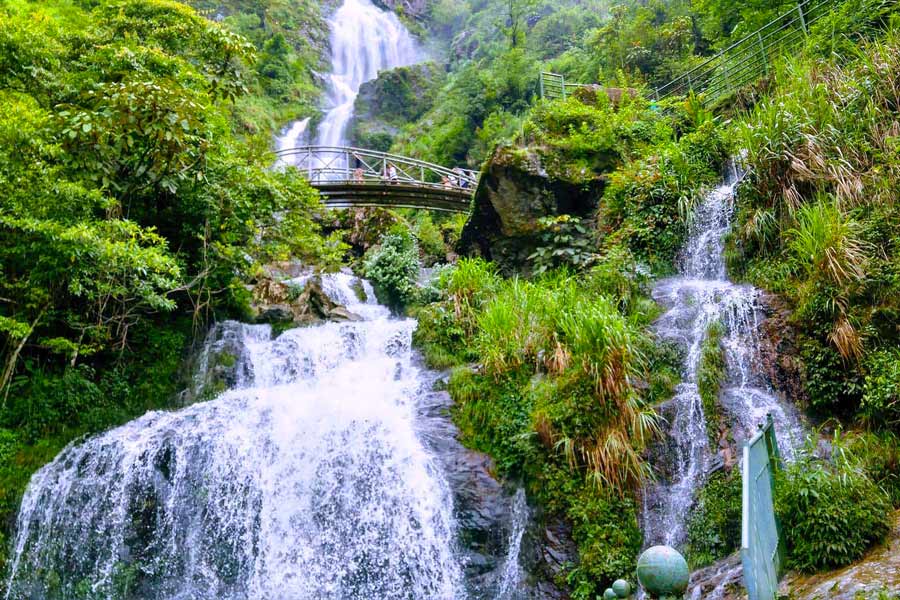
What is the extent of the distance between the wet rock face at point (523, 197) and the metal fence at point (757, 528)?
25.4 feet

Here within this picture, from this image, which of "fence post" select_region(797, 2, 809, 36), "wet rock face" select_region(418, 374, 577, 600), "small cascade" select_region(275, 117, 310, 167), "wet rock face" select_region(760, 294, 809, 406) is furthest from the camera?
"small cascade" select_region(275, 117, 310, 167)

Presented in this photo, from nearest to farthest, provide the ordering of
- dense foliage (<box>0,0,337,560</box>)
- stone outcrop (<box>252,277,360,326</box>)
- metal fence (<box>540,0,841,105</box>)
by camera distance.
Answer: dense foliage (<box>0,0,337,560</box>), stone outcrop (<box>252,277,360,326</box>), metal fence (<box>540,0,841,105</box>)

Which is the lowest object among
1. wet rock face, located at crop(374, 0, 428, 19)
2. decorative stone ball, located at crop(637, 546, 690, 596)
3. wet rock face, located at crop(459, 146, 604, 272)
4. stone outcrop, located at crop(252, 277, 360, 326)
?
decorative stone ball, located at crop(637, 546, 690, 596)

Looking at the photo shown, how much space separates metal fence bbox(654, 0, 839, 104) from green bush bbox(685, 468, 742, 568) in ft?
30.5

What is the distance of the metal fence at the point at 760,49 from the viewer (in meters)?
12.4

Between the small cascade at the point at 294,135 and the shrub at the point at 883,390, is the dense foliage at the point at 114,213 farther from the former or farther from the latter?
the small cascade at the point at 294,135

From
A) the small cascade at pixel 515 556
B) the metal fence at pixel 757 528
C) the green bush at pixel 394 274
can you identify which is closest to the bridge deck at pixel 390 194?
the green bush at pixel 394 274

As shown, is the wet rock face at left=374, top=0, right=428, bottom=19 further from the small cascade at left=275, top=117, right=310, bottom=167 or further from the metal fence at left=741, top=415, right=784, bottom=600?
the metal fence at left=741, top=415, right=784, bottom=600

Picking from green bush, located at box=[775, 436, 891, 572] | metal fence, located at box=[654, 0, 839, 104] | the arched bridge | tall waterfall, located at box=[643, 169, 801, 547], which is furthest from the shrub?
the arched bridge

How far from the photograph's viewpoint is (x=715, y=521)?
5855mm

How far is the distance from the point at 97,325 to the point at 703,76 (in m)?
15.7

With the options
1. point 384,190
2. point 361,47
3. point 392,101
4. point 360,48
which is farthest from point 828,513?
point 361,47

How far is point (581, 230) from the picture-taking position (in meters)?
11.0

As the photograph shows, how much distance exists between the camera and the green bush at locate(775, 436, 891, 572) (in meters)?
4.51
